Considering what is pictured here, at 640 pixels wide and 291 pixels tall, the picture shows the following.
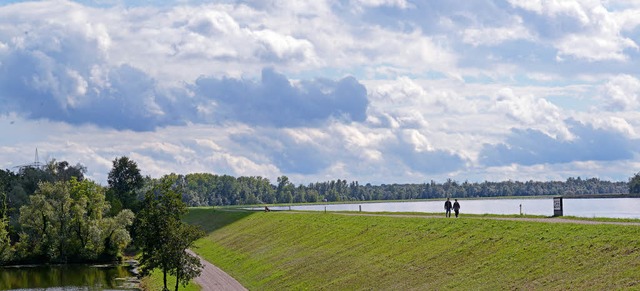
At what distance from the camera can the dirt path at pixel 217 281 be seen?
69562 millimetres

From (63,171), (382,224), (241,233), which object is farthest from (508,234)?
(63,171)

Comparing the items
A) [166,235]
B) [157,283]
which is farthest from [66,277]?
[166,235]

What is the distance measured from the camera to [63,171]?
187 m

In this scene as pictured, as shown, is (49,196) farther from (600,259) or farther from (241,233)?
(600,259)

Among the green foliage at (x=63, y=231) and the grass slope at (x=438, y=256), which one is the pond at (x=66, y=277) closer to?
the green foliage at (x=63, y=231)

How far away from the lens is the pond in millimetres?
83125

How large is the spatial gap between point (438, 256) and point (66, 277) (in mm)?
57479

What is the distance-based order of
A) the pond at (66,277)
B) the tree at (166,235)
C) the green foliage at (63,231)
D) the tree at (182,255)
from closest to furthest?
the tree at (182,255), the tree at (166,235), the pond at (66,277), the green foliage at (63,231)

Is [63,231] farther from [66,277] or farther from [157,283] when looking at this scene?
[157,283]

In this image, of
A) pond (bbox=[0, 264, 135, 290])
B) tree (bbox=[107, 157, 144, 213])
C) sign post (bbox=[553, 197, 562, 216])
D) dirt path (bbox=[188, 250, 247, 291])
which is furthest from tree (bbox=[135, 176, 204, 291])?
tree (bbox=[107, 157, 144, 213])

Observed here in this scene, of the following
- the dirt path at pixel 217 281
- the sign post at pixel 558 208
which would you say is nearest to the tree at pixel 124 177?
the dirt path at pixel 217 281

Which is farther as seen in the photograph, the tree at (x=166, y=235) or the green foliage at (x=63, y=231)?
the green foliage at (x=63, y=231)

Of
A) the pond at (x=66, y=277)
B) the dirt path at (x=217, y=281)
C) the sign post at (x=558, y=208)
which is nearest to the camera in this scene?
the sign post at (x=558, y=208)

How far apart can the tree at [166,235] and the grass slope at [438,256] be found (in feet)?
25.4
